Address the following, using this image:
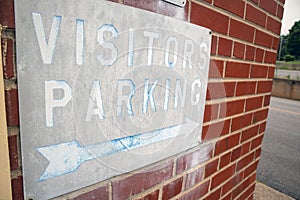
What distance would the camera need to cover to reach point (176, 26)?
26.6 inches

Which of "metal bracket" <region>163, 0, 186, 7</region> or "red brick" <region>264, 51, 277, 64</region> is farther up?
"metal bracket" <region>163, 0, 186, 7</region>

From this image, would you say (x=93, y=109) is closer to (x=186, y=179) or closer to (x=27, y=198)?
(x=27, y=198)

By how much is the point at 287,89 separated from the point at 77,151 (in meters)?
12.5

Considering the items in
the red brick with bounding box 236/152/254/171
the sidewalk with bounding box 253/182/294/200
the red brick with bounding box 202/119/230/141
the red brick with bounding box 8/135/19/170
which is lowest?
the sidewalk with bounding box 253/182/294/200

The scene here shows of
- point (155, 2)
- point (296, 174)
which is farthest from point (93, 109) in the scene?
point (296, 174)

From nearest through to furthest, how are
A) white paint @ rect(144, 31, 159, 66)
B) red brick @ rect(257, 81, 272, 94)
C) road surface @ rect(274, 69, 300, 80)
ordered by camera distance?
white paint @ rect(144, 31, 159, 66), red brick @ rect(257, 81, 272, 94), road surface @ rect(274, 69, 300, 80)

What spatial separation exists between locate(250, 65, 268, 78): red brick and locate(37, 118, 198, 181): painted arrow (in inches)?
31.6

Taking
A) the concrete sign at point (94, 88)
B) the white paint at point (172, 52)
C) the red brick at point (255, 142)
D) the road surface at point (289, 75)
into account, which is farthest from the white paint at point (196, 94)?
the road surface at point (289, 75)

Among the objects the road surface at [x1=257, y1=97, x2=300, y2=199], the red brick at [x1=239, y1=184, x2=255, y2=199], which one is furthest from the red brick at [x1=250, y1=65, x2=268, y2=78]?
the road surface at [x1=257, y1=97, x2=300, y2=199]

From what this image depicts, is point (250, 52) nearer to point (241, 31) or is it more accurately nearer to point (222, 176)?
point (241, 31)

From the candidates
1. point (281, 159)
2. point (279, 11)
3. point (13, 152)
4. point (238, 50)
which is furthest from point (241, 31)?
point (281, 159)

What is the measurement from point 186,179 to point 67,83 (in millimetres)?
A: 658

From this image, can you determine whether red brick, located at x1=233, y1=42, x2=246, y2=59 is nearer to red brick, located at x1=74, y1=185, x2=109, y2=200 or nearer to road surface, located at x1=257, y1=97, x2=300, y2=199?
red brick, located at x1=74, y1=185, x2=109, y2=200

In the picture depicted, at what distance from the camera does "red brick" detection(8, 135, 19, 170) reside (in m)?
0.42
